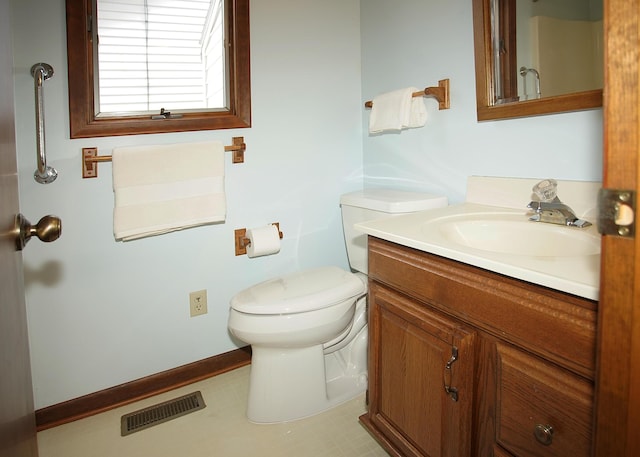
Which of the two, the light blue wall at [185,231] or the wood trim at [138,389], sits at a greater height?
the light blue wall at [185,231]

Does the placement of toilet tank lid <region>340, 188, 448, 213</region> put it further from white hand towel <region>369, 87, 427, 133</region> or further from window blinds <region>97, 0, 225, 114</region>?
window blinds <region>97, 0, 225, 114</region>

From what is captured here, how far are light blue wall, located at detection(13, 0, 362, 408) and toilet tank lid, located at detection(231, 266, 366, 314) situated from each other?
1.15ft

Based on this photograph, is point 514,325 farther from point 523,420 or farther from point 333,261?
point 333,261

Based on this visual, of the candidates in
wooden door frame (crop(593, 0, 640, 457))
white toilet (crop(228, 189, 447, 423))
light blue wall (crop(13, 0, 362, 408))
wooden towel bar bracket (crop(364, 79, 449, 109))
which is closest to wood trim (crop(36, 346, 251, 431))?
light blue wall (crop(13, 0, 362, 408))

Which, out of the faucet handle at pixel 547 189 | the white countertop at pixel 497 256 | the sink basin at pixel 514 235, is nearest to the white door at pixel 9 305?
the white countertop at pixel 497 256

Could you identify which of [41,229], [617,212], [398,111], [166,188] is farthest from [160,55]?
[617,212]

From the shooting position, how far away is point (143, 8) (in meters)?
1.69

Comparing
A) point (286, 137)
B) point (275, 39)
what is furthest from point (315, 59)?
point (286, 137)

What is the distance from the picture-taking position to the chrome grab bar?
1.40 meters

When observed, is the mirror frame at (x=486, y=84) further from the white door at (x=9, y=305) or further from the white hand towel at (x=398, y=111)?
the white door at (x=9, y=305)

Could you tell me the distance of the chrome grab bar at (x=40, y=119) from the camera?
140cm

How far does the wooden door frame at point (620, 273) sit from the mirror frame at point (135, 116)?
1.60 meters

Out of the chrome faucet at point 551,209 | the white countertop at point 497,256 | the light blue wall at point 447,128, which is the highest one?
the light blue wall at point 447,128

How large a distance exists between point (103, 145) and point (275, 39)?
0.90 metres
